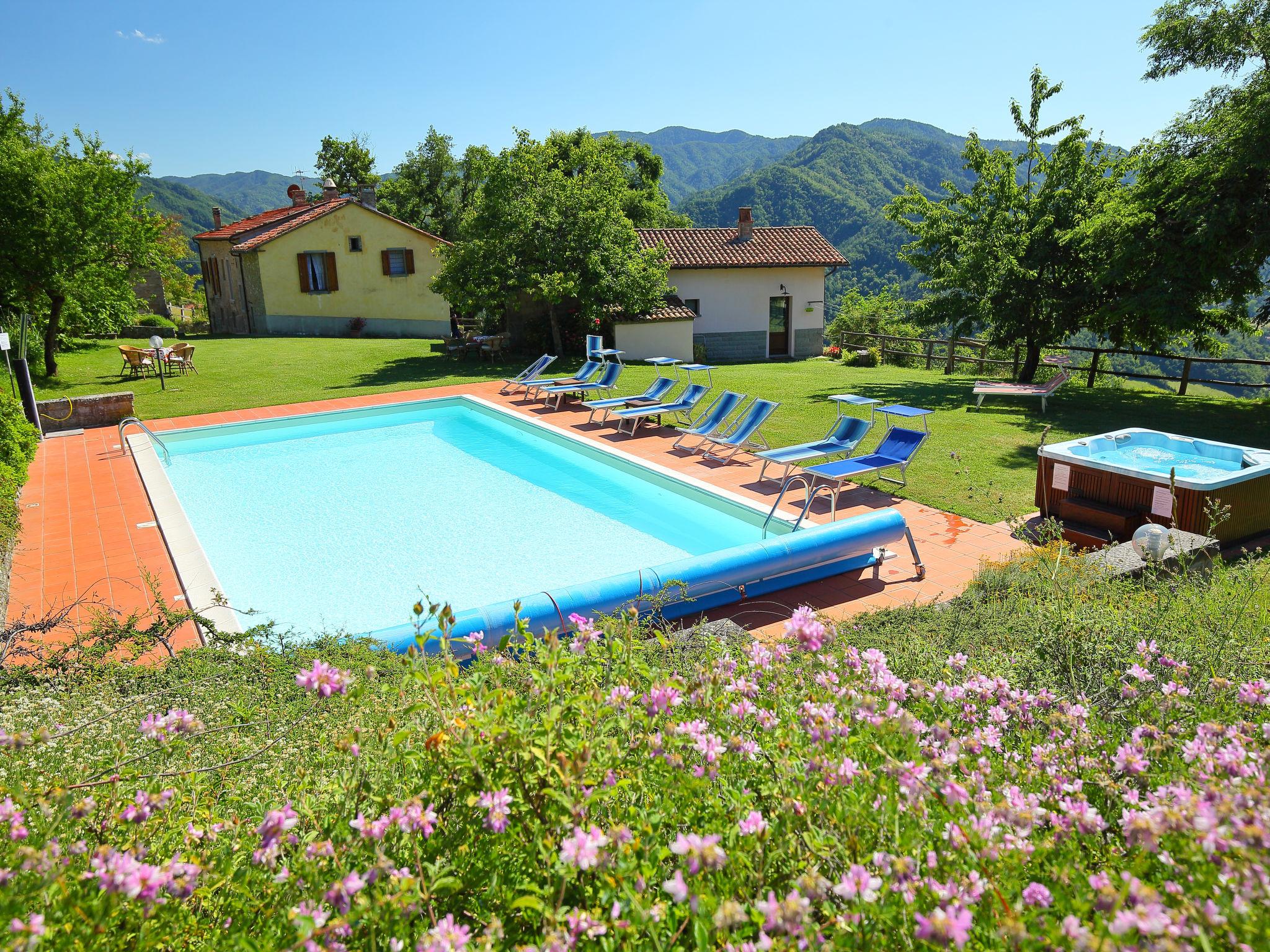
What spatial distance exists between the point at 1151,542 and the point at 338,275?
2749cm

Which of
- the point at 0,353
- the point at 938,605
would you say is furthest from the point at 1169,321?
the point at 0,353

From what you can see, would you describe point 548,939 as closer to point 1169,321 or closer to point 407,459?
point 407,459

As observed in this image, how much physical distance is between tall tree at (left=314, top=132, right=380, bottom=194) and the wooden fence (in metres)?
31.5

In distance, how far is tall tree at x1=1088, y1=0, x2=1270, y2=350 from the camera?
1242 cm

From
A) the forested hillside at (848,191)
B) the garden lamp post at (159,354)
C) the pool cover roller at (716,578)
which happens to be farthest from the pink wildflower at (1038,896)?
the forested hillside at (848,191)

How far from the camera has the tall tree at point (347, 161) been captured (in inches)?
1758

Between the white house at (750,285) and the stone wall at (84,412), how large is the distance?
48.7ft

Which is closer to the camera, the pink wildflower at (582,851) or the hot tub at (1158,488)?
the pink wildflower at (582,851)

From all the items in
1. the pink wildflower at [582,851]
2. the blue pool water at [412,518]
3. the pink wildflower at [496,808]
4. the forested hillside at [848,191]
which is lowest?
the blue pool water at [412,518]

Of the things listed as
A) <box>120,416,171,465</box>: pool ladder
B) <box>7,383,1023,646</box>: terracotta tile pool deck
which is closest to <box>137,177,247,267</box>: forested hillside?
<box>120,416,171,465</box>: pool ladder

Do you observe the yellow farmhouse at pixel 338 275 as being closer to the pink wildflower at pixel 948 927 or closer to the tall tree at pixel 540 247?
the tall tree at pixel 540 247

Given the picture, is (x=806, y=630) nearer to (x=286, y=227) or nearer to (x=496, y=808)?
(x=496, y=808)

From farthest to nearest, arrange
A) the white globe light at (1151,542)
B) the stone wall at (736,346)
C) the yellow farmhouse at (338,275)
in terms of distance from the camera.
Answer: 1. the yellow farmhouse at (338,275)
2. the stone wall at (736,346)
3. the white globe light at (1151,542)

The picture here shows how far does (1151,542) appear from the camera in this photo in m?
6.07
